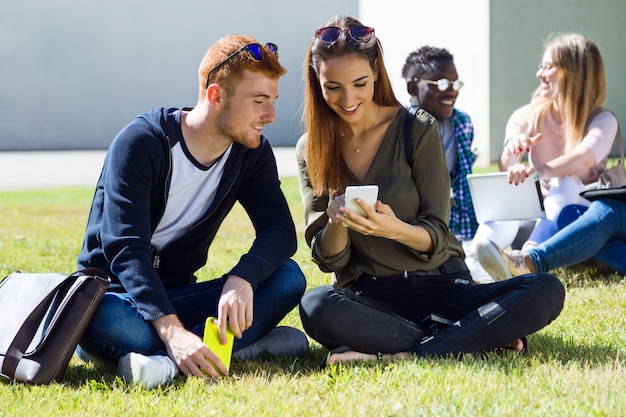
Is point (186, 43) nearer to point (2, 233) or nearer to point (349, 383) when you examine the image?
point (2, 233)

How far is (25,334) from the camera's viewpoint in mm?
3404

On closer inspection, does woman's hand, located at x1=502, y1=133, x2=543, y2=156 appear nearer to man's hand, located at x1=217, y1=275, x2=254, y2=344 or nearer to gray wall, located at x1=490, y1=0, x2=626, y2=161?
man's hand, located at x1=217, y1=275, x2=254, y2=344

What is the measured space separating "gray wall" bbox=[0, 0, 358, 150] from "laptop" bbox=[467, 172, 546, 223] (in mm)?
21315

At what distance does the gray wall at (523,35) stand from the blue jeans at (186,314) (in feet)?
42.8

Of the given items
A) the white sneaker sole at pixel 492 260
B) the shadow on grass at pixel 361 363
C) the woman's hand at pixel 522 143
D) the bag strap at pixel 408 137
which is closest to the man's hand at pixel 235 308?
the shadow on grass at pixel 361 363

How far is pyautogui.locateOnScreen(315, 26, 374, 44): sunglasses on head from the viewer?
3666 millimetres

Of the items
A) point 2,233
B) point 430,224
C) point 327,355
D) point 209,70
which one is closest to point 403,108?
point 430,224

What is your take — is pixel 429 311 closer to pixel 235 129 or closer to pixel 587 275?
pixel 235 129

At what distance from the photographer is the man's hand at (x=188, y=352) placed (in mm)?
3354

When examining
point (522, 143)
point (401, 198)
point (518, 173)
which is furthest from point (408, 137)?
point (522, 143)

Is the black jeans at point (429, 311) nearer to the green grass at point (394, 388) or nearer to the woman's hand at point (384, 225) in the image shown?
the green grass at point (394, 388)

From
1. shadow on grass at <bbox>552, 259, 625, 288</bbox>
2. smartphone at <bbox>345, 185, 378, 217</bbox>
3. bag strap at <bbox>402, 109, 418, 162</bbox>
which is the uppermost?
bag strap at <bbox>402, 109, 418, 162</bbox>

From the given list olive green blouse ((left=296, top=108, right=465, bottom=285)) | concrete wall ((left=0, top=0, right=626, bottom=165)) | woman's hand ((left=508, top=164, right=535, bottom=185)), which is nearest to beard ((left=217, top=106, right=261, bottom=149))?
olive green blouse ((left=296, top=108, right=465, bottom=285))

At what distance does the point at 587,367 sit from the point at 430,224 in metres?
0.78
